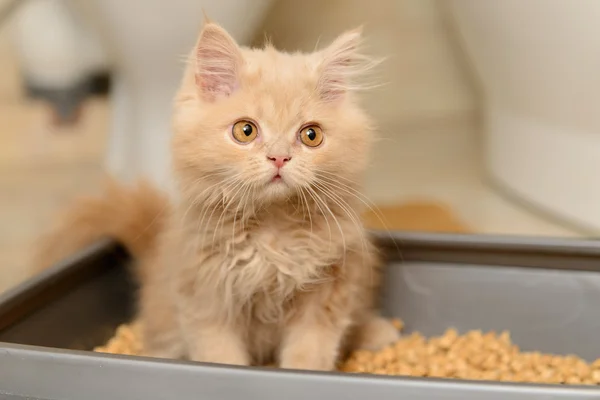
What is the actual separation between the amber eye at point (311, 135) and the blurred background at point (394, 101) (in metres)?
0.26

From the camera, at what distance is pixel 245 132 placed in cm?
104

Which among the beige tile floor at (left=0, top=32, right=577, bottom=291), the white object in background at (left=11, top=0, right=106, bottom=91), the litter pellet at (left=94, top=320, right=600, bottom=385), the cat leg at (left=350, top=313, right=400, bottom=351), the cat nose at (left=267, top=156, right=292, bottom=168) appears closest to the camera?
the cat nose at (left=267, top=156, right=292, bottom=168)

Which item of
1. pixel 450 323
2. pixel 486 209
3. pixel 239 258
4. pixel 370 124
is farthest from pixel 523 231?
pixel 239 258

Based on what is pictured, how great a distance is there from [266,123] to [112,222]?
688 mm

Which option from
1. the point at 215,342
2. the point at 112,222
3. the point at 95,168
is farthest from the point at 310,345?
the point at 95,168

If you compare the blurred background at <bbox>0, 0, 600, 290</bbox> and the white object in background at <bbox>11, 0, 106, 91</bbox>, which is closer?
the blurred background at <bbox>0, 0, 600, 290</bbox>

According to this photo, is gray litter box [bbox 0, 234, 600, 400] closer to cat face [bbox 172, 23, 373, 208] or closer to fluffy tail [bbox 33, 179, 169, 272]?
fluffy tail [bbox 33, 179, 169, 272]

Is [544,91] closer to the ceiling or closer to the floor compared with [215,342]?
closer to the ceiling

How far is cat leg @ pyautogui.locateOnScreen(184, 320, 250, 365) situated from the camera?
1.14m

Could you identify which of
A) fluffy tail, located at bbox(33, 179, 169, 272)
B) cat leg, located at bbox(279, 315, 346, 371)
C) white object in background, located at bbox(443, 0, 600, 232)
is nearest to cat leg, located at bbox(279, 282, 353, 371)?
cat leg, located at bbox(279, 315, 346, 371)

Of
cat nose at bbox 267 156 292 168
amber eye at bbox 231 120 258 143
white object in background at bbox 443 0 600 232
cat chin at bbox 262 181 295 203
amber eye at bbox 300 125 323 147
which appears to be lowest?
cat chin at bbox 262 181 295 203

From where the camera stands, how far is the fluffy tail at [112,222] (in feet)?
5.09

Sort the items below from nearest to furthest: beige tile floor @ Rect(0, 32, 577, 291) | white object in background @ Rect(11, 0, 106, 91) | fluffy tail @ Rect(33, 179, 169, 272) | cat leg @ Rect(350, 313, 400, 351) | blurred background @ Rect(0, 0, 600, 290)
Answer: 1. cat leg @ Rect(350, 313, 400, 351)
2. fluffy tail @ Rect(33, 179, 169, 272)
3. blurred background @ Rect(0, 0, 600, 290)
4. beige tile floor @ Rect(0, 32, 577, 291)
5. white object in background @ Rect(11, 0, 106, 91)

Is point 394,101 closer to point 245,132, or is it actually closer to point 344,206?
point 344,206
